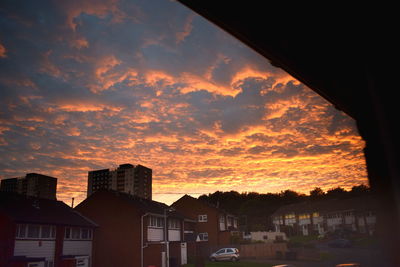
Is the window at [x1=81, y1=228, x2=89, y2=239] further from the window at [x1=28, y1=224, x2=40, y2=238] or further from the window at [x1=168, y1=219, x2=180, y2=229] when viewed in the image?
the window at [x1=168, y1=219, x2=180, y2=229]

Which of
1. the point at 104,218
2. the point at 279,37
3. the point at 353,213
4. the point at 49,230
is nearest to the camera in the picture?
the point at 279,37

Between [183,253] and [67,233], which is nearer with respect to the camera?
[67,233]

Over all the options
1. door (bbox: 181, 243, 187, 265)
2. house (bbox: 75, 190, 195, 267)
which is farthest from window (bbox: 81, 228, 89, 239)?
door (bbox: 181, 243, 187, 265)

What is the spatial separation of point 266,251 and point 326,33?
48262 mm

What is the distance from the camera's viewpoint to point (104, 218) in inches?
1439

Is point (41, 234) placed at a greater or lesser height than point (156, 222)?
lesser

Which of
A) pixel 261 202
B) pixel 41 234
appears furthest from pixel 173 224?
pixel 261 202

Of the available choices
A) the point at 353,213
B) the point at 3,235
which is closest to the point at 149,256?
the point at 3,235

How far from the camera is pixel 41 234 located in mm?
27688

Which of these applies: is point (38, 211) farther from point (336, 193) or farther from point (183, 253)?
point (336, 193)

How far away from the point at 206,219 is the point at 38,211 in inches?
1201

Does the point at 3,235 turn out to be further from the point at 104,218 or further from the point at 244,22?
the point at 244,22

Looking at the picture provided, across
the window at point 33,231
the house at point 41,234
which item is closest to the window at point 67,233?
the house at point 41,234

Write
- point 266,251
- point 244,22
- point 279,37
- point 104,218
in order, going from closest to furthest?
point 244,22 < point 279,37 < point 104,218 < point 266,251
